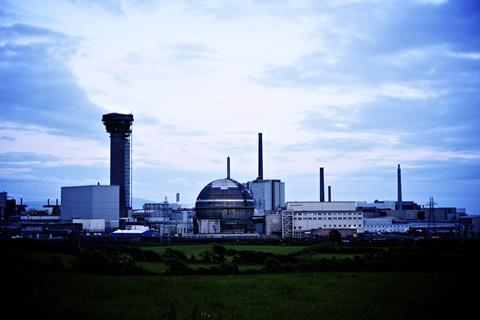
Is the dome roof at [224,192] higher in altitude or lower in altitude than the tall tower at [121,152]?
lower

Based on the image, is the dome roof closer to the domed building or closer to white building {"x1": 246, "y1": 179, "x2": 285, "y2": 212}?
the domed building

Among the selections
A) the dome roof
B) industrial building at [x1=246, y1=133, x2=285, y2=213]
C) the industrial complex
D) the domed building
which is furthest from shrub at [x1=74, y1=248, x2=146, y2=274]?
industrial building at [x1=246, y1=133, x2=285, y2=213]

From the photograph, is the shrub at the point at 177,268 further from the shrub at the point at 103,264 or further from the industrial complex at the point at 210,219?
the industrial complex at the point at 210,219

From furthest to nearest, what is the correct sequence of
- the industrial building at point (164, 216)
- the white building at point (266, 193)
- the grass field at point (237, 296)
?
the white building at point (266, 193) → the industrial building at point (164, 216) → the grass field at point (237, 296)

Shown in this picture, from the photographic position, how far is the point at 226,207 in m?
121

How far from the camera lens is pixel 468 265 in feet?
139

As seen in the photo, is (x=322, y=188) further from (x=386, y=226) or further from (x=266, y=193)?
(x=266, y=193)

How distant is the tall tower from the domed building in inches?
1341

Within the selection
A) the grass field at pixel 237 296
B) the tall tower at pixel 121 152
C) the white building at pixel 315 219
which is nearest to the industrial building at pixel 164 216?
the tall tower at pixel 121 152

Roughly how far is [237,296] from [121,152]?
415ft

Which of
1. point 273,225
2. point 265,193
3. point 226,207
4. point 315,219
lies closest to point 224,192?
point 226,207

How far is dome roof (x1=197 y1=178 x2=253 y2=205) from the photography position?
398 ft

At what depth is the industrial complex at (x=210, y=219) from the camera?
386 ft

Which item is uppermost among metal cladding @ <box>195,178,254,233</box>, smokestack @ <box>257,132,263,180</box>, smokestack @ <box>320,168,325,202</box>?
smokestack @ <box>257,132,263,180</box>
